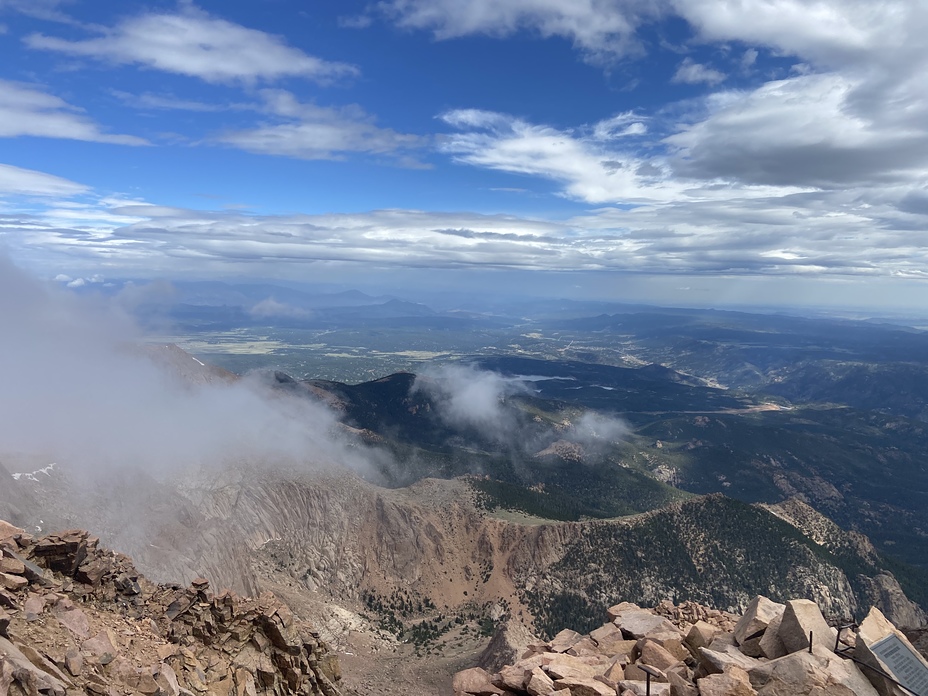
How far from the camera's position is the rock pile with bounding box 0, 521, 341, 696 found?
83.7 ft

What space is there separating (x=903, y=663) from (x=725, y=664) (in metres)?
8.52

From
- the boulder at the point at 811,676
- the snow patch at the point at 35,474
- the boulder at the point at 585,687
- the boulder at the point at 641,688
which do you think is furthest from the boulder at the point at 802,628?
the snow patch at the point at 35,474

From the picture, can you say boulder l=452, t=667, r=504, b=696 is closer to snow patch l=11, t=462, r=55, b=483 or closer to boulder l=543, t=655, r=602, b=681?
boulder l=543, t=655, r=602, b=681

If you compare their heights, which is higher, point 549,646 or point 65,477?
point 549,646

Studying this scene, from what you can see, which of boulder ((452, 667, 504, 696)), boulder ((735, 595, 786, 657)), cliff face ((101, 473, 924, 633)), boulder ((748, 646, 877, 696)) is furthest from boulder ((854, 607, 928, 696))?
cliff face ((101, 473, 924, 633))

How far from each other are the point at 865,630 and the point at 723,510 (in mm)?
133878

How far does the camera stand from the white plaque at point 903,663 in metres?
25.3

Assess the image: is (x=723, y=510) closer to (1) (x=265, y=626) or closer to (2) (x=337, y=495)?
(2) (x=337, y=495)

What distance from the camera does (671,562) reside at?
5113 inches

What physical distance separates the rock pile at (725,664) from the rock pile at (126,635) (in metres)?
16.6

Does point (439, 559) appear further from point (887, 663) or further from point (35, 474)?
point (887, 663)

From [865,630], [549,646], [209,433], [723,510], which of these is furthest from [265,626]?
[209,433]

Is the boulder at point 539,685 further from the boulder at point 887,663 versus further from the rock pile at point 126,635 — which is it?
the rock pile at point 126,635

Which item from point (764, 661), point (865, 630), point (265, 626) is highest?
point (865, 630)
